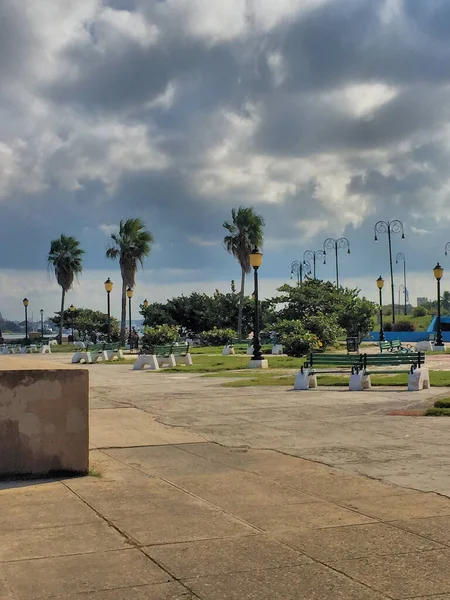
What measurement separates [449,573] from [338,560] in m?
0.79

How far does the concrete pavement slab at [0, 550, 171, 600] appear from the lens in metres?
4.91

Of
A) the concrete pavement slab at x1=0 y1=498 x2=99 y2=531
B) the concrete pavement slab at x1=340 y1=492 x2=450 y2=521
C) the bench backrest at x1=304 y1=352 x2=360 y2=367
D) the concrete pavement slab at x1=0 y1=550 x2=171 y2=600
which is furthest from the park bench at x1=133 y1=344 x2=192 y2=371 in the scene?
the concrete pavement slab at x1=0 y1=550 x2=171 y2=600

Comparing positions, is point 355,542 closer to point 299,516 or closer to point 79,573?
point 299,516

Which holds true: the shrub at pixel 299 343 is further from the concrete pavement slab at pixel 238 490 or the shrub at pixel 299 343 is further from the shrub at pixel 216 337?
the concrete pavement slab at pixel 238 490

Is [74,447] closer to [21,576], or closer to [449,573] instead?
[21,576]

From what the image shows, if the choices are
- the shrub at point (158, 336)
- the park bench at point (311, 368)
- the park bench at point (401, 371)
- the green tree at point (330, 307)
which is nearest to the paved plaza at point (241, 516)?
the park bench at point (401, 371)

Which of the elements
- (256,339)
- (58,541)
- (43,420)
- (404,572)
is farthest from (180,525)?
(256,339)

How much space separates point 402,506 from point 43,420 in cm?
405

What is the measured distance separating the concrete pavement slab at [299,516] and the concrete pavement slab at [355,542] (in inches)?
6.5

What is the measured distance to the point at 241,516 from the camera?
6793mm

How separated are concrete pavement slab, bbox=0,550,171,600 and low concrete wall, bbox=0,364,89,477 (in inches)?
119

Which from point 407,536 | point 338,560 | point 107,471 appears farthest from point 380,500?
point 107,471

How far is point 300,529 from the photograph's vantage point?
249 inches

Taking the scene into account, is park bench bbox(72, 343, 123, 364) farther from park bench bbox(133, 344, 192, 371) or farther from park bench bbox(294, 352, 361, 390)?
park bench bbox(294, 352, 361, 390)
